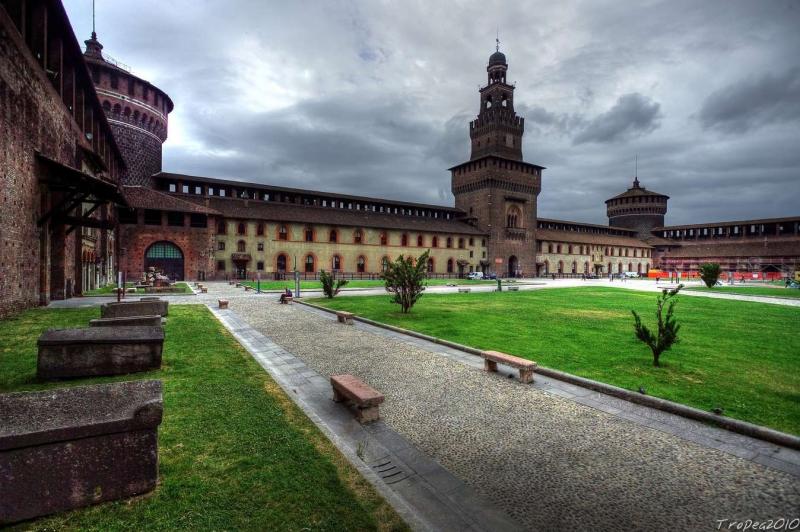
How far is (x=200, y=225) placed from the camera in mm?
37656

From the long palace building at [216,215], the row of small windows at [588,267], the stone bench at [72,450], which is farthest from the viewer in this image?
the row of small windows at [588,267]

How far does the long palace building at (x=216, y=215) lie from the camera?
14055mm

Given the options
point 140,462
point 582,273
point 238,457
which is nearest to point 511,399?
point 238,457

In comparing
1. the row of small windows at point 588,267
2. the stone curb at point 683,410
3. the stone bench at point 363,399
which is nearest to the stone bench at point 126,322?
the stone bench at point 363,399

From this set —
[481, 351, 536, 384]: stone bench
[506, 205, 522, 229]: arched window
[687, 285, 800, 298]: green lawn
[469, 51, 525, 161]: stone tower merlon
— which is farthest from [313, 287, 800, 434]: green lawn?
[469, 51, 525, 161]: stone tower merlon

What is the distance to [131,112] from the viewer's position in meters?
41.5

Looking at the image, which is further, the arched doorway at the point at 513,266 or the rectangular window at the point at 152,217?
the arched doorway at the point at 513,266

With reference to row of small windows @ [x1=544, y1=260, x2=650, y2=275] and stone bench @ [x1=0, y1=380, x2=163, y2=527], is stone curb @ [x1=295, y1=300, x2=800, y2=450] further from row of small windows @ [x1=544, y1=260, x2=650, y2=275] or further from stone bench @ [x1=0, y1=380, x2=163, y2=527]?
row of small windows @ [x1=544, y1=260, x2=650, y2=275]

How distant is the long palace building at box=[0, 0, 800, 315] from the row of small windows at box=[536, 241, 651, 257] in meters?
0.30

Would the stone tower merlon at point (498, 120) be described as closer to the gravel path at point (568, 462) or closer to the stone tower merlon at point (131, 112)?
the stone tower merlon at point (131, 112)

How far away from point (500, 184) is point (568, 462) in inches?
2370

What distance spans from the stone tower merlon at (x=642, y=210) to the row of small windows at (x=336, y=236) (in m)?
45.9

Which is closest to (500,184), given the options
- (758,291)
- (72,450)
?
(758,291)

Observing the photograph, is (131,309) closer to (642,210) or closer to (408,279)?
(408,279)
